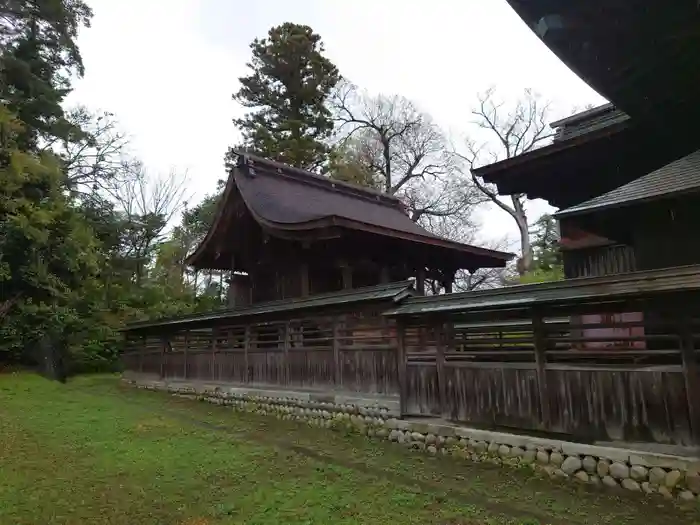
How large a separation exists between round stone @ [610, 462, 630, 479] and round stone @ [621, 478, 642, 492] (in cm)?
4

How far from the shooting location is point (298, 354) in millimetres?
11562

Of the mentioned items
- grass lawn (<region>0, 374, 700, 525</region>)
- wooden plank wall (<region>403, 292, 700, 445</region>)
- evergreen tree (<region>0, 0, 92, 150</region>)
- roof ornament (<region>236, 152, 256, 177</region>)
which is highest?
evergreen tree (<region>0, 0, 92, 150</region>)

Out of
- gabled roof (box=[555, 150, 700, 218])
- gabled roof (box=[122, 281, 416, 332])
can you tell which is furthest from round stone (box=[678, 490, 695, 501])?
gabled roof (box=[122, 281, 416, 332])

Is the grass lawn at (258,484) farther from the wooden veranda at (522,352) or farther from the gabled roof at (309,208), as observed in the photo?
the gabled roof at (309,208)

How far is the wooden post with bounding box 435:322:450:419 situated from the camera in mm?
8058

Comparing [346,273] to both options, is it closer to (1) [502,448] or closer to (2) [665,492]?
(1) [502,448]

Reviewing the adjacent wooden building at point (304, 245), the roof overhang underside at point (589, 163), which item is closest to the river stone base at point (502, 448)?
the adjacent wooden building at point (304, 245)

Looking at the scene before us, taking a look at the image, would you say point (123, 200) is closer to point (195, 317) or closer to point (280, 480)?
point (195, 317)

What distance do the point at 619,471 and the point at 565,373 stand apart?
1.29 metres

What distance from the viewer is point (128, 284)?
26.8 metres

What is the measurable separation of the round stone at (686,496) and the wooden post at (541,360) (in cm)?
165

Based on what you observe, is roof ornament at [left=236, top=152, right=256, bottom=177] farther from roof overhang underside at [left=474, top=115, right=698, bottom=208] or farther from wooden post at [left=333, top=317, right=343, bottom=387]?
roof overhang underside at [left=474, top=115, right=698, bottom=208]

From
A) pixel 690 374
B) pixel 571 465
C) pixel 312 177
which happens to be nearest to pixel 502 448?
pixel 571 465

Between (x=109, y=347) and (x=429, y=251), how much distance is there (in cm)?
1701
